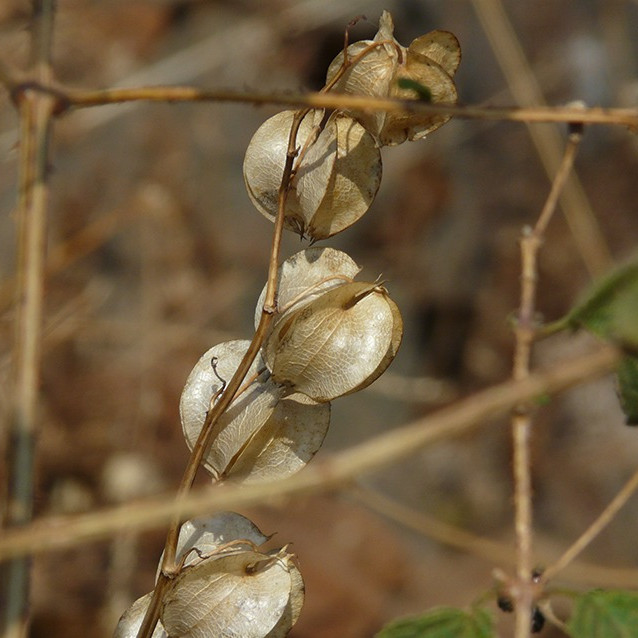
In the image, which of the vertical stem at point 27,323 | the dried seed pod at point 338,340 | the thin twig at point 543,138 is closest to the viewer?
the vertical stem at point 27,323

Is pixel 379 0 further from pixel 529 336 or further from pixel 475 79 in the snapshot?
pixel 529 336

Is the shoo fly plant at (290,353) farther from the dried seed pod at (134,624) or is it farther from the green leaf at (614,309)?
the green leaf at (614,309)

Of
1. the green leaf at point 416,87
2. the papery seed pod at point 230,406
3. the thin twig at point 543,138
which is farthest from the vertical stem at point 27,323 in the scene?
the thin twig at point 543,138

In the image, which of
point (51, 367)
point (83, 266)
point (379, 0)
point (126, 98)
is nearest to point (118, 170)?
point (83, 266)

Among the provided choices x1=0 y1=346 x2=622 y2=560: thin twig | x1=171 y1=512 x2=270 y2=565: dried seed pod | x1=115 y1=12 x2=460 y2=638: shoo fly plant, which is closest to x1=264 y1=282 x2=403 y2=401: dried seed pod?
x1=115 y1=12 x2=460 y2=638: shoo fly plant

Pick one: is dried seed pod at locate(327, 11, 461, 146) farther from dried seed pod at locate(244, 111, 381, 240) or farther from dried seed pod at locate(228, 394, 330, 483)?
dried seed pod at locate(228, 394, 330, 483)

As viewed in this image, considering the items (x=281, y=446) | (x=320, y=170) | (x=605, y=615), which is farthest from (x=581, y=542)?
(x=320, y=170)
